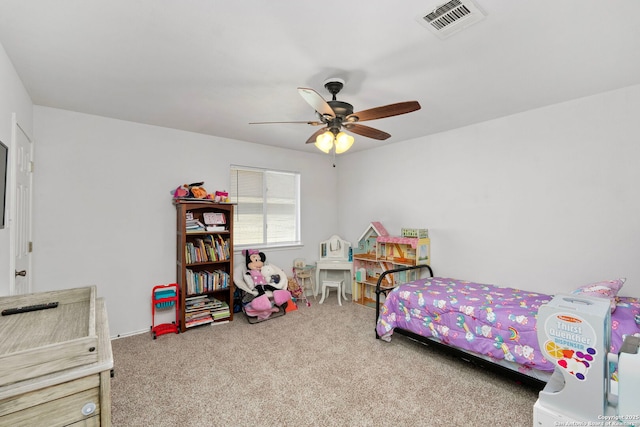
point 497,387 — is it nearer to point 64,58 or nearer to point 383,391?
point 383,391

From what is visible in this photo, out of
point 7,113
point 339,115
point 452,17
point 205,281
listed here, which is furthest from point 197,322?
point 452,17

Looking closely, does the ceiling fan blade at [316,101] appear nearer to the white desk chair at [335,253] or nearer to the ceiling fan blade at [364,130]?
the ceiling fan blade at [364,130]

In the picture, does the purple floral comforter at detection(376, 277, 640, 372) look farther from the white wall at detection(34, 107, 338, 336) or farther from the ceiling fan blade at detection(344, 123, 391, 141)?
the white wall at detection(34, 107, 338, 336)

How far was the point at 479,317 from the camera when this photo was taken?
2.49 meters

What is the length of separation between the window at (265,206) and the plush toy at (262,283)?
12.3 inches

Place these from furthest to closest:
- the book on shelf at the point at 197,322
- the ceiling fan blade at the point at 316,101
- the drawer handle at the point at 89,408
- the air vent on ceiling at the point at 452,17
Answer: the book on shelf at the point at 197,322
the ceiling fan blade at the point at 316,101
the air vent on ceiling at the point at 452,17
the drawer handle at the point at 89,408

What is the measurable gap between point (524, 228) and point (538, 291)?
643 millimetres

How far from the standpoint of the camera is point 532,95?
2719 millimetres

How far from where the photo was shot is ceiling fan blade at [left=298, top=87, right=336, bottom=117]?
6.16 feet

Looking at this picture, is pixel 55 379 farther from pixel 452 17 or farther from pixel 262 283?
pixel 262 283

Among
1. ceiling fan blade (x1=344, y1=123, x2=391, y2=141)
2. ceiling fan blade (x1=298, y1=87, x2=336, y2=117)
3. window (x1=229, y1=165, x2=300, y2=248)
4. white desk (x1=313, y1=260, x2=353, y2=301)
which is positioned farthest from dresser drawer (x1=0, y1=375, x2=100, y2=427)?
white desk (x1=313, y1=260, x2=353, y2=301)

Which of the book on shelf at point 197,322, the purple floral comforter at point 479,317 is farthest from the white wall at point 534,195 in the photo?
the book on shelf at point 197,322

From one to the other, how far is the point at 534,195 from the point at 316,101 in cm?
252

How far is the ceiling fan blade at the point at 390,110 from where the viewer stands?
2068mm
